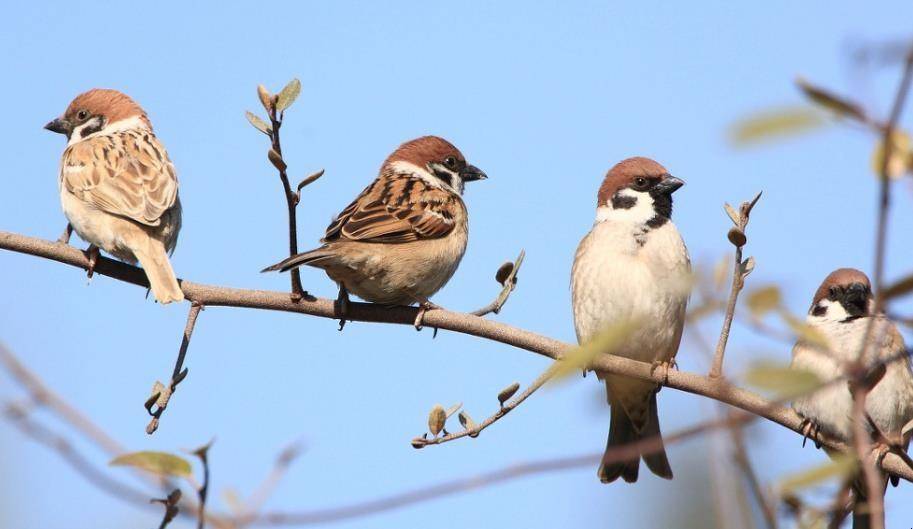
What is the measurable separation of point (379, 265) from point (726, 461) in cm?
274

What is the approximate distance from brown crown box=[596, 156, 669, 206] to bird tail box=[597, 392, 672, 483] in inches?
32.6

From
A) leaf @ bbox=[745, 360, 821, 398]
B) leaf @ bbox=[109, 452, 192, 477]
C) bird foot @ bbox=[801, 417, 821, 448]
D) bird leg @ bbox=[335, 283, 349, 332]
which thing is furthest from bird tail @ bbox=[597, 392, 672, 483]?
leaf @ bbox=[745, 360, 821, 398]

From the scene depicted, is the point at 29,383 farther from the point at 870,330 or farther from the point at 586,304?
the point at 586,304

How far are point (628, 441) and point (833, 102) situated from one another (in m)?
3.66

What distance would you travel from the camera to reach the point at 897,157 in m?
0.74

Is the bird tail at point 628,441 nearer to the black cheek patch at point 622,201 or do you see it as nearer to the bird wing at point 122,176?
the black cheek patch at point 622,201

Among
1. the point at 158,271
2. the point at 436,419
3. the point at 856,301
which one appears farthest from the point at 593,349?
the point at 856,301

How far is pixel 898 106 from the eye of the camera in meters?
0.64

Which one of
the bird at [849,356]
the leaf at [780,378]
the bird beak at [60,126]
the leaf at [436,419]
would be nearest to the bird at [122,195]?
the bird beak at [60,126]

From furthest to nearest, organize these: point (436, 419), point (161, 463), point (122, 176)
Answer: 1. point (122, 176)
2. point (436, 419)
3. point (161, 463)

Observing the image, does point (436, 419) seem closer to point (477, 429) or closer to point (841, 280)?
point (477, 429)

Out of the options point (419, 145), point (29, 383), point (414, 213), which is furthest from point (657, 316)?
point (29, 383)

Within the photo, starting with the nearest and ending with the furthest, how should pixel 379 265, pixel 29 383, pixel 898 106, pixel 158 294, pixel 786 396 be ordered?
pixel 898 106 → pixel 786 396 → pixel 29 383 → pixel 158 294 → pixel 379 265

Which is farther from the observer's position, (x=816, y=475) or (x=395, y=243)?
(x=395, y=243)
